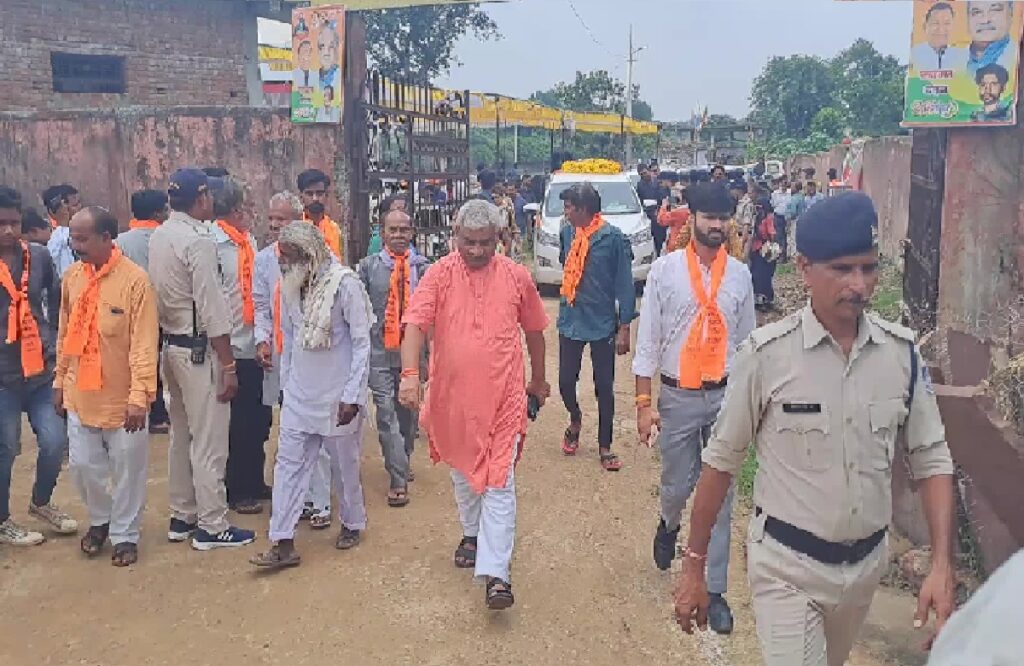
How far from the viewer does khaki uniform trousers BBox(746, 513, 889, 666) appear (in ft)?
8.36

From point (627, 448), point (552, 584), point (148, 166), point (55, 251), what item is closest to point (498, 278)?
point (552, 584)

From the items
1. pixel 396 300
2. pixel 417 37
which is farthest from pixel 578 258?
pixel 417 37

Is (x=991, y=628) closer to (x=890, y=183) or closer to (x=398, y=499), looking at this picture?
(x=398, y=499)

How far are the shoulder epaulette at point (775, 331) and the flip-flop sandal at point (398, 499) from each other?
3.66 metres

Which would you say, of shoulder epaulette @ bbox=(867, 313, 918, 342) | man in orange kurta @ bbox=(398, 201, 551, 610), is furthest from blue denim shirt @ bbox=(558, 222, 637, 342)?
shoulder epaulette @ bbox=(867, 313, 918, 342)

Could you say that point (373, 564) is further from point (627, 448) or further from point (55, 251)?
point (55, 251)

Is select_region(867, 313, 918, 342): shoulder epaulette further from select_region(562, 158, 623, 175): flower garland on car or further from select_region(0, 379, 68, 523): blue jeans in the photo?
select_region(562, 158, 623, 175): flower garland on car

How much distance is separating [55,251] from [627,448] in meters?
4.35

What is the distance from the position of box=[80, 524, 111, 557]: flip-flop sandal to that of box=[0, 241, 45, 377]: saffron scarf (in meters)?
0.92

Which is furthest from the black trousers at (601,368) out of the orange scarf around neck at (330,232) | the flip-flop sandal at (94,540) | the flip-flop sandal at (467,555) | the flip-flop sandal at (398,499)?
the flip-flop sandal at (94,540)

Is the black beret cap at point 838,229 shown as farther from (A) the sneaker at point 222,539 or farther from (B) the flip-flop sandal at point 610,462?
(B) the flip-flop sandal at point 610,462

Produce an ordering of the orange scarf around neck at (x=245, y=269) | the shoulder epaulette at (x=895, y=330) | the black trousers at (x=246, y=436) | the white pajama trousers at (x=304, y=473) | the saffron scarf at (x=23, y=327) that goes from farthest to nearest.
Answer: the black trousers at (x=246, y=436) < the orange scarf around neck at (x=245, y=269) < the saffron scarf at (x=23, y=327) < the white pajama trousers at (x=304, y=473) < the shoulder epaulette at (x=895, y=330)

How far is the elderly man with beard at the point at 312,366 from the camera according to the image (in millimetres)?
4832

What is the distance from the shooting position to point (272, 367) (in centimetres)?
564
